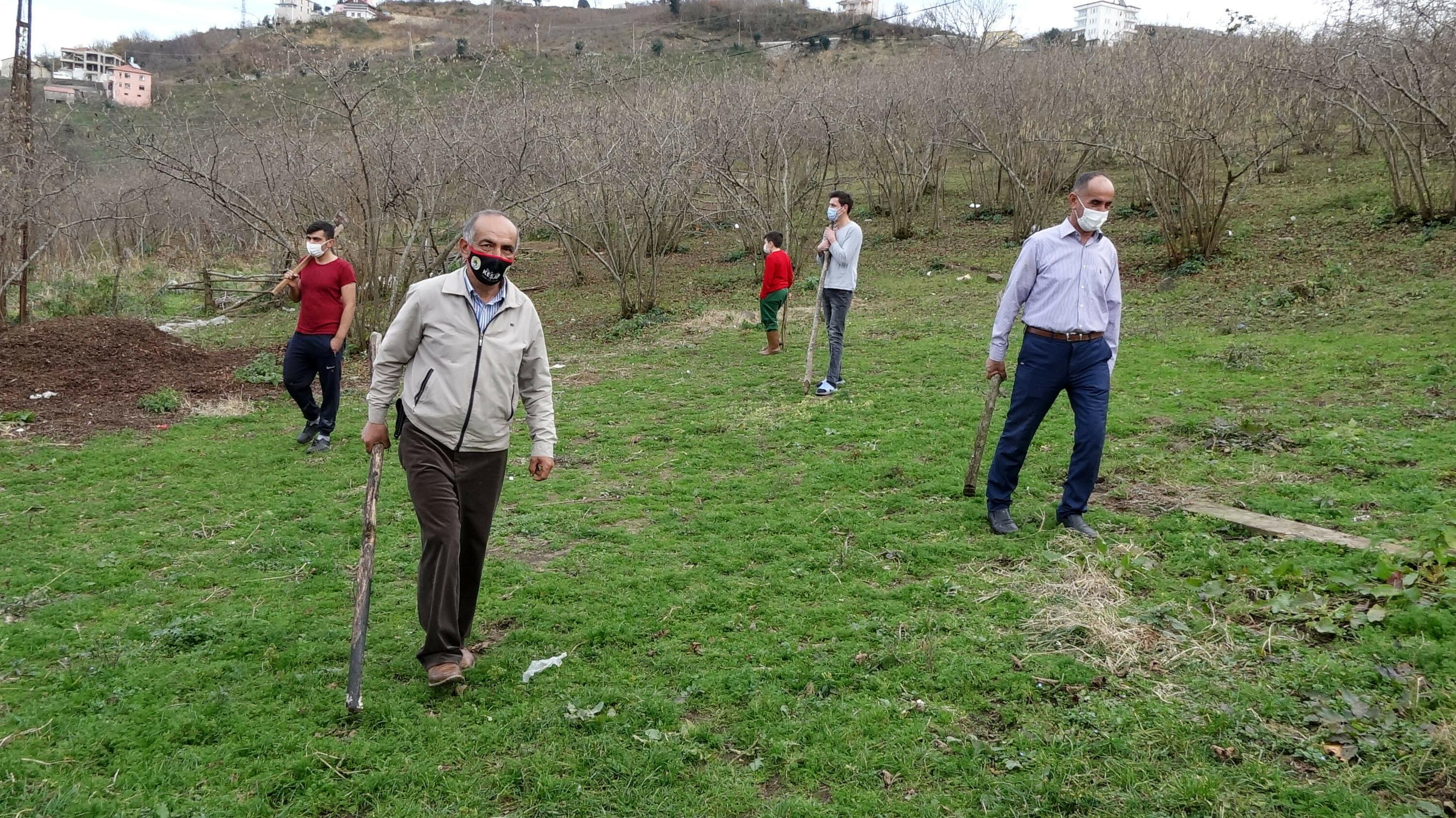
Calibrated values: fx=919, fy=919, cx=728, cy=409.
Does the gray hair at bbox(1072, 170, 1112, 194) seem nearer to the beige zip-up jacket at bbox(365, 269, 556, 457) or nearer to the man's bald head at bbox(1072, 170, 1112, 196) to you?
the man's bald head at bbox(1072, 170, 1112, 196)

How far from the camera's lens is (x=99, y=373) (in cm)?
1095

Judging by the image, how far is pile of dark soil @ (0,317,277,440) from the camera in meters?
9.48

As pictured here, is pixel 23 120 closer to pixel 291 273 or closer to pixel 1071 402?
pixel 291 273

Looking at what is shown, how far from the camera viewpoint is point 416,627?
4.60m

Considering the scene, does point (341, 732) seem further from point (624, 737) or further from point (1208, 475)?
point (1208, 475)

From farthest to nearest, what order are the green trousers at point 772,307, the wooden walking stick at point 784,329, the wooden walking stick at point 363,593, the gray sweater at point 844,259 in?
the wooden walking stick at point 784,329, the green trousers at point 772,307, the gray sweater at point 844,259, the wooden walking stick at point 363,593

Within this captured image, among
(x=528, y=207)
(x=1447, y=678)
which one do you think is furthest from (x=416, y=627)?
(x=528, y=207)

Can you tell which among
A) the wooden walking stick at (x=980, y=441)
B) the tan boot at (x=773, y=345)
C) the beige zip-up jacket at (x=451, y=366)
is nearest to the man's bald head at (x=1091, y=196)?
the wooden walking stick at (x=980, y=441)

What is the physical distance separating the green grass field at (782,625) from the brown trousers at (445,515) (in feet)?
0.95

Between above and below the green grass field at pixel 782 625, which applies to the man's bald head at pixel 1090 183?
above

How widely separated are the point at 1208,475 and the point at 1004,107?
50.6ft

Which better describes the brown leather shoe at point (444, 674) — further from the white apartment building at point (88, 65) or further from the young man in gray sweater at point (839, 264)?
the white apartment building at point (88, 65)

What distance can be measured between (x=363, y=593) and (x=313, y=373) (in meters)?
4.91

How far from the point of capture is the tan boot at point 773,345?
1182 centimetres
